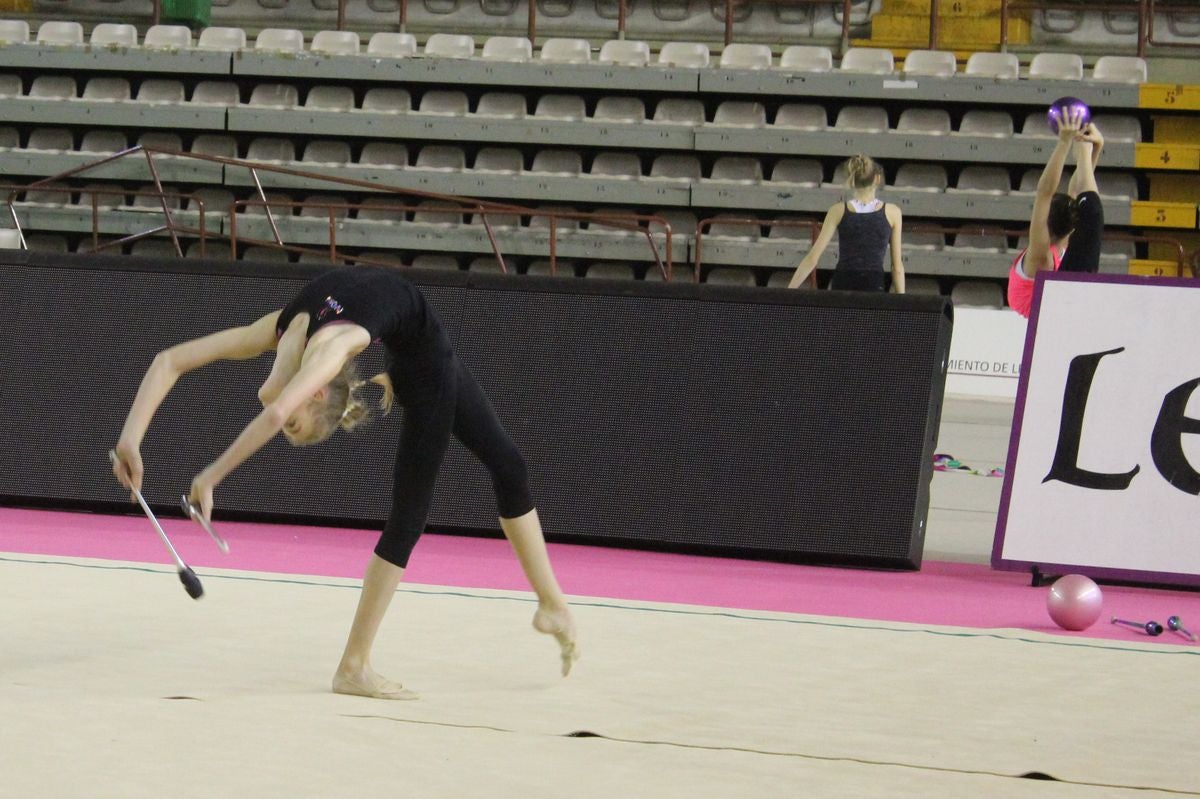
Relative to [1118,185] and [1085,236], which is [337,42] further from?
[1085,236]

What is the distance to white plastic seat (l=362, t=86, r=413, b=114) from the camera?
1669 centimetres

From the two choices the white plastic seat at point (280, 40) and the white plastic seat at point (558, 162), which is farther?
the white plastic seat at point (280, 40)

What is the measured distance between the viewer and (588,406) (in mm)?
6949

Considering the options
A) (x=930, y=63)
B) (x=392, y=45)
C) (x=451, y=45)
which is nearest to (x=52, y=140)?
(x=392, y=45)

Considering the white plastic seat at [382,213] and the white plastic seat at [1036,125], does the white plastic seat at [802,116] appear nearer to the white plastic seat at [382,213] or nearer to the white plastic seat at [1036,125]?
the white plastic seat at [1036,125]

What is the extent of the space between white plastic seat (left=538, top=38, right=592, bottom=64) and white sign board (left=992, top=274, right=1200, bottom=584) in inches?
426

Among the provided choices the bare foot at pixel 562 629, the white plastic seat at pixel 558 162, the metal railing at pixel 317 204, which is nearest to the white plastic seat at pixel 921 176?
the metal railing at pixel 317 204

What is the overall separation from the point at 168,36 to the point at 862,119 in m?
8.07

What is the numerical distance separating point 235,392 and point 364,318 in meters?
3.83

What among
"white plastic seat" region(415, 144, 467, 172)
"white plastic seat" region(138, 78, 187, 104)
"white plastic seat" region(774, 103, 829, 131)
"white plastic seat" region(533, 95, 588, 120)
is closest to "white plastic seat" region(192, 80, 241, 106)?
"white plastic seat" region(138, 78, 187, 104)

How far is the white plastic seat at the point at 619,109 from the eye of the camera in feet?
53.2

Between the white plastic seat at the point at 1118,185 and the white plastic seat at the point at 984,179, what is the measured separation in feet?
3.23

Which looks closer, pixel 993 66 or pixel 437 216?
pixel 993 66

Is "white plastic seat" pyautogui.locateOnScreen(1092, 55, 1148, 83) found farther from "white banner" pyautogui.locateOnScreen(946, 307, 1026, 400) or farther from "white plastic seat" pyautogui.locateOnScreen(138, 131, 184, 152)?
"white plastic seat" pyautogui.locateOnScreen(138, 131, 184, 152)
